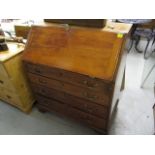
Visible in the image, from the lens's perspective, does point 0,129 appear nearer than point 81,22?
No

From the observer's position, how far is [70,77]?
46.1 inches

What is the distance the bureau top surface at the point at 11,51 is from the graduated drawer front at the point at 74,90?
25 centimetres

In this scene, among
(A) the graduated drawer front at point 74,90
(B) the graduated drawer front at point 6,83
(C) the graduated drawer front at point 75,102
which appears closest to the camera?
(A) the graduated drawer front at point 74,90

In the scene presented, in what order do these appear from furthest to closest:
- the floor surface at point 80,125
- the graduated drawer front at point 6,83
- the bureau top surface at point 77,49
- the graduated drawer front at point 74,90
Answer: the floor surface at point 80,125 → the graduated drawer front at point 6,83 → the graduated drawer front at point 74,90 → the bureau top surface at point 77,49

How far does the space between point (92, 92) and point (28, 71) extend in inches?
26.1


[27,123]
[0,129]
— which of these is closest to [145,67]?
[27,123]

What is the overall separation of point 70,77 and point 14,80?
0.66m

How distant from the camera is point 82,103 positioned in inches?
51.6

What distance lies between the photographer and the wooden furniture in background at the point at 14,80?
1.38 m

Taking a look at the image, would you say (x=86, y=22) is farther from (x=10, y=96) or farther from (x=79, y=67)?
(x=10, y=96)

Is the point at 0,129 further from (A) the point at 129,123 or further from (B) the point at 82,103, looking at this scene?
(A) the point at 129,123

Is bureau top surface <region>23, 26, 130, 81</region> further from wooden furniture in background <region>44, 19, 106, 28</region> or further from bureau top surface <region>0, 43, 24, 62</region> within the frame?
bureau top surface <region>0, 43, 24, 62</region>

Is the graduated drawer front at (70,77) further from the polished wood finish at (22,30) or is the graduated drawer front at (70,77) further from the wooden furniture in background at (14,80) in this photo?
the polished wood finish at (22,30)

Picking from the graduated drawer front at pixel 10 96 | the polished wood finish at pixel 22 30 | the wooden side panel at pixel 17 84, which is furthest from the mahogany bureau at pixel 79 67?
the polished wood finish at pixel 22 30
